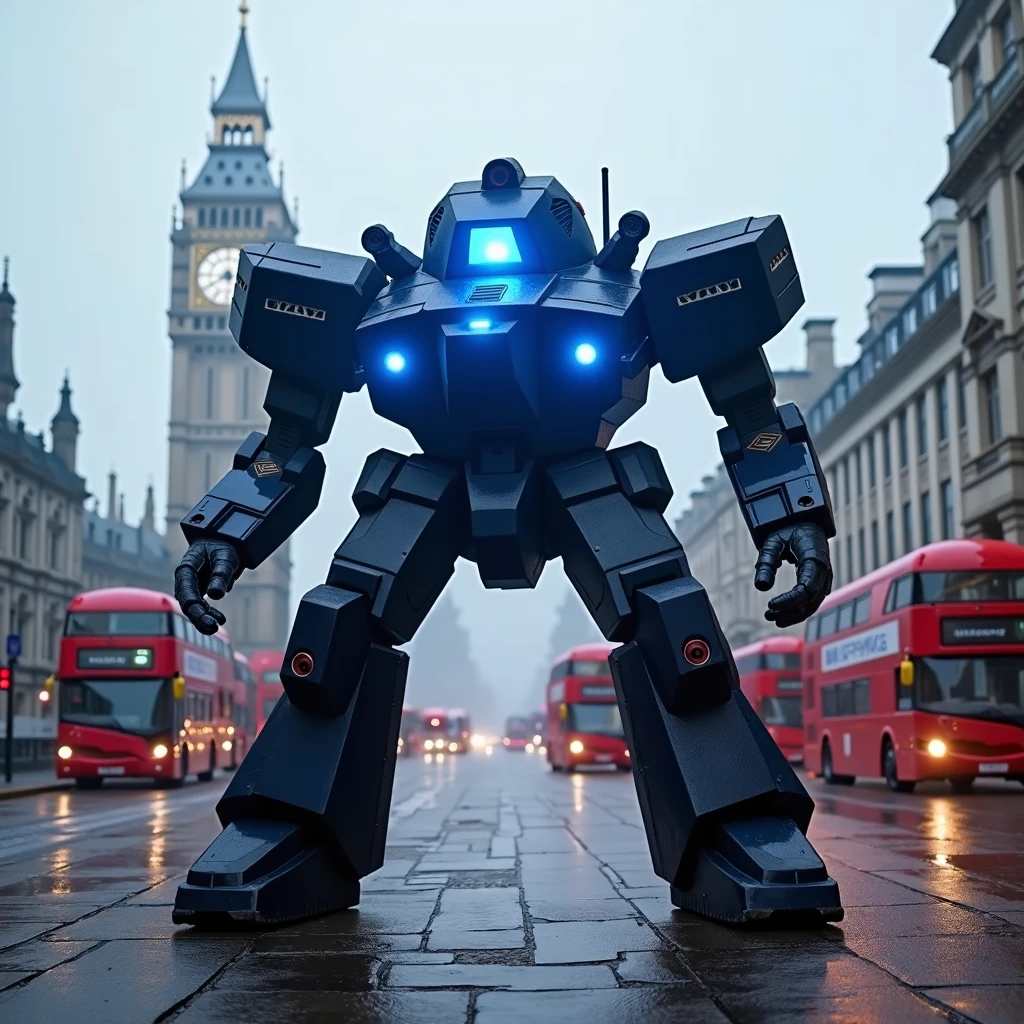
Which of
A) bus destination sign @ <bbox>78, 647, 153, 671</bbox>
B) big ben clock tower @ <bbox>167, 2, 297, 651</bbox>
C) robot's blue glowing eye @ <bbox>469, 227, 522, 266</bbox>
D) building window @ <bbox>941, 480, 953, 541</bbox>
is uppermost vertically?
big ben clock tower @ <bbox>167, 2, 297, 651</bbox>

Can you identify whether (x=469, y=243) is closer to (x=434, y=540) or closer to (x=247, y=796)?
(x=434, y=540)

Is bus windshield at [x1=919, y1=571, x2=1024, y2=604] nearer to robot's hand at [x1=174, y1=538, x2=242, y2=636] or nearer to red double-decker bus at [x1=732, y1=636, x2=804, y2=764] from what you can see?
red double-decker bus at [x1=732, y1=636, x2=804, y2=764]

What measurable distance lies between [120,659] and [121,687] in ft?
1.66

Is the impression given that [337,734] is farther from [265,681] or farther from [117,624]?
[265,681]

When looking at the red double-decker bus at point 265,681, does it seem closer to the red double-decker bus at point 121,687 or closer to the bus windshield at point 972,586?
the red double-decker bus at point 121,687

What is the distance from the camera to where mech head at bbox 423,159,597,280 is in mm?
6082

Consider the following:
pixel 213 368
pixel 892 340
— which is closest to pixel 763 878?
pixel 892 340

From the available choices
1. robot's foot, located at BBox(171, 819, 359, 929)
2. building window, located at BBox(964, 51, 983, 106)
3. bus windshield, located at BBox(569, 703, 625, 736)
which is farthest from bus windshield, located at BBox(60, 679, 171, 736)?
building window, located at BBox(964, 51, 983, 106)

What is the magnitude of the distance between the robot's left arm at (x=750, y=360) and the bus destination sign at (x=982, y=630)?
13714 mm

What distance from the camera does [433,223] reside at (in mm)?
6402

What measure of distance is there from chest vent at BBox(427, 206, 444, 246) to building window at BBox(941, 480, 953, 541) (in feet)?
118

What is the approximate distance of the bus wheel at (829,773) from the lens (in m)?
24.3

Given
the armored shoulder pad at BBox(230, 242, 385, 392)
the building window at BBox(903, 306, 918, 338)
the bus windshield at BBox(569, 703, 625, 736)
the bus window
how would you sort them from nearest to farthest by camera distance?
the armored shoulder pad at BBox(230, 242, 385, 392), the bus window, the bus windshield at BBox(569, 703, 625, 736), the building window at BBox(903, 306, 918, 338)

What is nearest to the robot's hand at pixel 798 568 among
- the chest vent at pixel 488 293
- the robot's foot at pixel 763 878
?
the robot's foot at pixel 763 878
